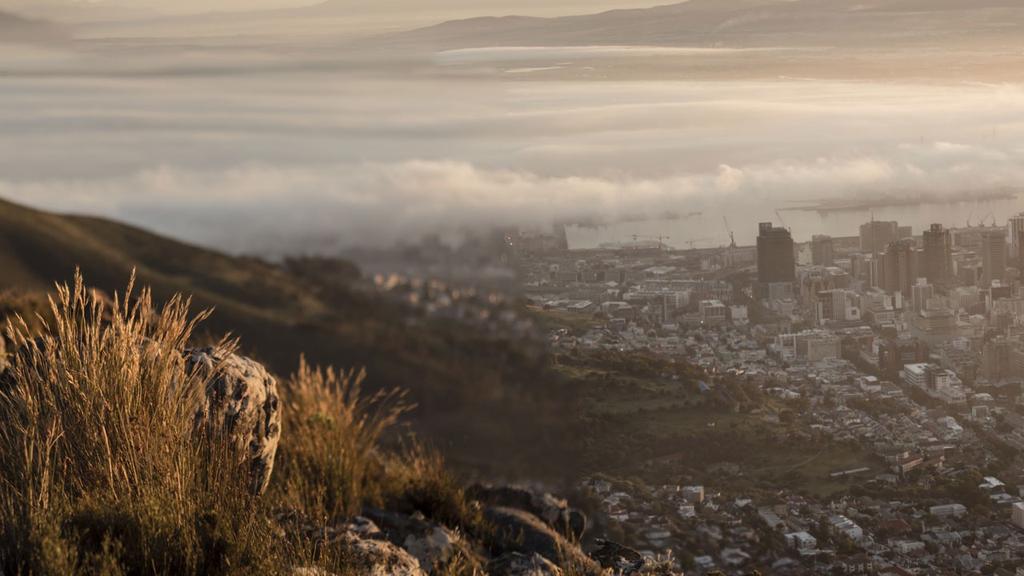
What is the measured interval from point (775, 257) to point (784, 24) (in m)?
1.99

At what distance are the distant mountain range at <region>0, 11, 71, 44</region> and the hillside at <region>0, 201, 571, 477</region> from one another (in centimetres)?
217

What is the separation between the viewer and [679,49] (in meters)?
7.95

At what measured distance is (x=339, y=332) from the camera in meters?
13.3

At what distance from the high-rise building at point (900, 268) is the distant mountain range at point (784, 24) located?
1654mm

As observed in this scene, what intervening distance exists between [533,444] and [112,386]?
16.4 feet

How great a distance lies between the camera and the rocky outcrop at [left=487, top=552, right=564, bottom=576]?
3.65 metres

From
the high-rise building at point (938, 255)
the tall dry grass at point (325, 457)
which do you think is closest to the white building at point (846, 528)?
the high-rise building at point (938, 255)

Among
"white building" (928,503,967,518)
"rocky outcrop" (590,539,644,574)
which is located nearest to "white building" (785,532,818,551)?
"white building" (928,503,967,518)

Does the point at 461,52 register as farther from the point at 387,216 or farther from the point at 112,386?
the point at 112,386

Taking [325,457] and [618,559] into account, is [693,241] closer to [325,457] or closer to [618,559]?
[325,457]

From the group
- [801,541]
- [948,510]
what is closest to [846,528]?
[801,541]

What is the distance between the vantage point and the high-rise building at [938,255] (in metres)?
6.39

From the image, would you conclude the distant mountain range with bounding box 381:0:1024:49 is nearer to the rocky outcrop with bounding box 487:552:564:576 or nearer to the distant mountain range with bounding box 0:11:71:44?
the rocky outcrop with bounding box 487:552:564:576

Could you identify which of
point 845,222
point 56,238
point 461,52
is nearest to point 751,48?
point 845,222
